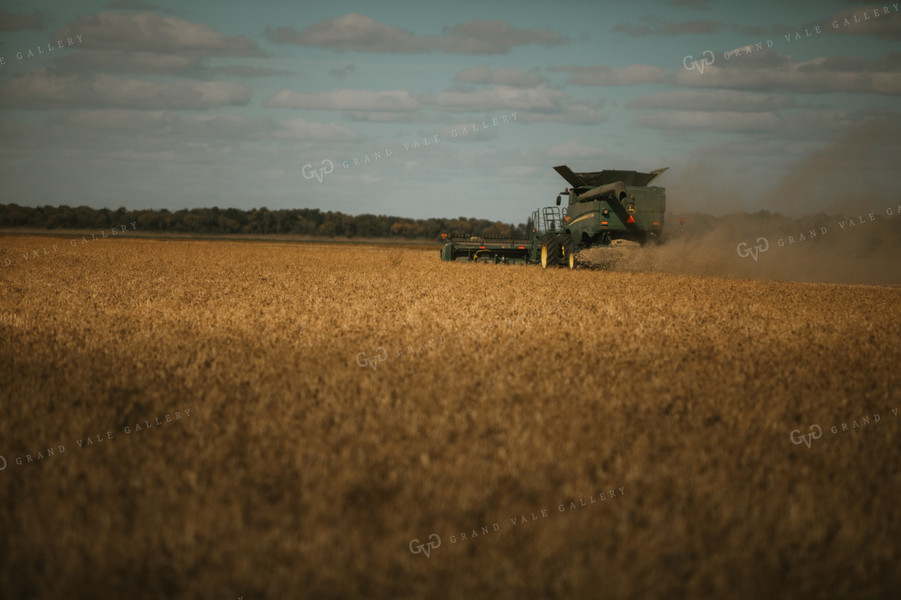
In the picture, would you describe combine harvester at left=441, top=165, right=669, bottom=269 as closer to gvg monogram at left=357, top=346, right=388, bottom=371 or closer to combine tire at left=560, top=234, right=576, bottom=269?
combine tire at left=560, top=234, right=576, bottom=269

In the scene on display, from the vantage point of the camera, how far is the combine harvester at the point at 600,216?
21188 mm

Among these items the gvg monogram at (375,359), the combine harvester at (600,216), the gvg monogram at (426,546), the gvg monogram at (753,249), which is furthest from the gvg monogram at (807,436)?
the gvg monogram at (753,249)

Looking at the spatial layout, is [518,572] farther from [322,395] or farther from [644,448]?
[322,395]

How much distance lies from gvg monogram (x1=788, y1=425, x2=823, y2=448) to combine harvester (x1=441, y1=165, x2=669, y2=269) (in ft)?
54.2

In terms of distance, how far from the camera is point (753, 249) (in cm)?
2370

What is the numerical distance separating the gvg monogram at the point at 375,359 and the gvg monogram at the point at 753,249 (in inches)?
719

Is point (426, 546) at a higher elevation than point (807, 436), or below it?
below

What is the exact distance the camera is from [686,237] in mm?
22484

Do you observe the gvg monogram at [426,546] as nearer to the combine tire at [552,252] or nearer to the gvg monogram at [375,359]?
the gvg monogram at [375,359]

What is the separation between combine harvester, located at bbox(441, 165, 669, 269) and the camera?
69.5ft

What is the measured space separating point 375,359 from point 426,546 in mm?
3856

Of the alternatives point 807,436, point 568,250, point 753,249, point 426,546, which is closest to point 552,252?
point 568,250

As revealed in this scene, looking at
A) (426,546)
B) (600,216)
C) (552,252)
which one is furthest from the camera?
(552,252)

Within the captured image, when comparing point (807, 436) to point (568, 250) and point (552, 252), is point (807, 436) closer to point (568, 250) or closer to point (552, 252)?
point (568, 250)
